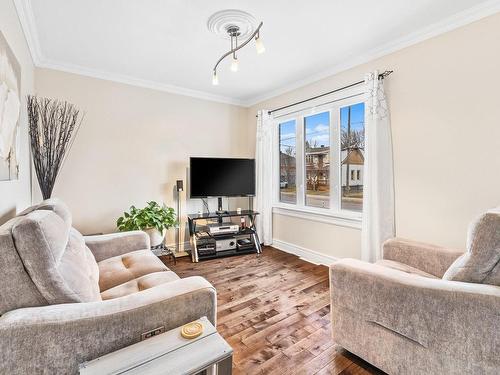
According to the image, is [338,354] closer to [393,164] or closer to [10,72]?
[393,164]

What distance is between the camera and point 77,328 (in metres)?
0.93

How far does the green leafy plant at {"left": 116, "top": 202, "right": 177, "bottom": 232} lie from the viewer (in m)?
3.01

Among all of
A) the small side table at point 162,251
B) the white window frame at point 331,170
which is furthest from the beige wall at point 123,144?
the white window frame at point 331,170

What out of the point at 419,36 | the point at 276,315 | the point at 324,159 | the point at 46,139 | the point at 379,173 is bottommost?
the point at 276,315

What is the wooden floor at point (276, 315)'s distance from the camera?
5.13 ft

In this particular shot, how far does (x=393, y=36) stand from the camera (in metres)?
2.36

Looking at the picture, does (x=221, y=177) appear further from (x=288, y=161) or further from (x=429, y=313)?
(x=429, y=313)

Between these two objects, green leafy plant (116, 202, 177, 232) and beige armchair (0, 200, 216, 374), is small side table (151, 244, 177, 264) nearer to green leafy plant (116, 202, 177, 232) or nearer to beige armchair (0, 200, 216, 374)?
green leafy plant (116, 202, 177, 232)

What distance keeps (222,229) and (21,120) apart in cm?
247

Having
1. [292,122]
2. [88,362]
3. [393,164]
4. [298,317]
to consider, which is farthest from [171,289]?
[292,122]

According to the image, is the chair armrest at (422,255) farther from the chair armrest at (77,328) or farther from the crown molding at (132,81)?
the crown molding at (132,81)

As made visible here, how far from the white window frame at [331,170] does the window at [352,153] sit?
5 cm

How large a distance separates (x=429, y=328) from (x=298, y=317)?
41.4 inches

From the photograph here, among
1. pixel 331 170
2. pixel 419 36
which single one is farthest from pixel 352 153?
pixel 419 36
